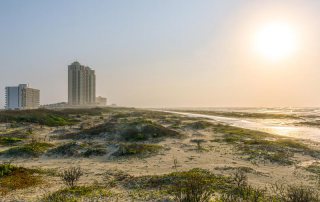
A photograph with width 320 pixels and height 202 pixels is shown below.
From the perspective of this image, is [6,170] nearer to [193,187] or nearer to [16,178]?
[16,178]

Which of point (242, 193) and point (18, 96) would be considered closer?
point (242, 193)

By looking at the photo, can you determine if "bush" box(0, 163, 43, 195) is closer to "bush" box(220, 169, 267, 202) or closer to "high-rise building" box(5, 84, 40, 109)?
"bush" box(220, 169, 267, 202)

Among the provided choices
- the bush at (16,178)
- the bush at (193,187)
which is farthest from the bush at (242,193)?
the bush at (16,178)

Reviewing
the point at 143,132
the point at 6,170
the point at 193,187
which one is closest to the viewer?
the point at 193,187

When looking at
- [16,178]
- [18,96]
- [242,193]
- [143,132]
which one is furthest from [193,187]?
[18,96]

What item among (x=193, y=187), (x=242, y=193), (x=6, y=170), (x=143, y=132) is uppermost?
(x=143, y=132)

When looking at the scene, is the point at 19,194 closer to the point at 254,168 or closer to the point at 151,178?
the point at 151,178

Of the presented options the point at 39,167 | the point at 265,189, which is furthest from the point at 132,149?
the point at 265,189

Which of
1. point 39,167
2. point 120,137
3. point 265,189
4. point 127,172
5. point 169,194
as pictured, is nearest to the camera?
point 169,194

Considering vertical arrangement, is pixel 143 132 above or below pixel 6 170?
above

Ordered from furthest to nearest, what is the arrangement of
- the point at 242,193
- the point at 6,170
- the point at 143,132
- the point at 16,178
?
the point at 143,132
the point at 6,170
the point at 16,178
the point at 242,193

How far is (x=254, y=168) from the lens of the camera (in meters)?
22.8

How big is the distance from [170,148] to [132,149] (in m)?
4.65

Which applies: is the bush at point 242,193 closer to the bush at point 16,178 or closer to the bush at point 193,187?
the bush at point 193,187
